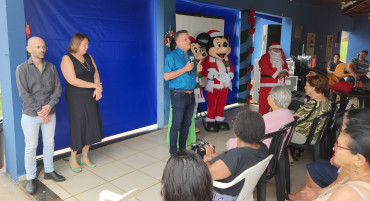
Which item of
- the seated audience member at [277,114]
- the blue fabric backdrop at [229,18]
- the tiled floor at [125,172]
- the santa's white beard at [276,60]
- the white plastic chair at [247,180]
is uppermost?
the blue fabric backdrop at [229,18]

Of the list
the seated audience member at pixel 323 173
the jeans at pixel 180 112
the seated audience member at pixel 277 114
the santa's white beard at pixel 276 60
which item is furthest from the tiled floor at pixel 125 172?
the santa's white beard at pixel 276 60

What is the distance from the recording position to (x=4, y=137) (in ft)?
9.50

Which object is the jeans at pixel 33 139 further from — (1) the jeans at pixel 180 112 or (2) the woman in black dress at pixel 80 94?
(1) the jeans at pixel 180 112

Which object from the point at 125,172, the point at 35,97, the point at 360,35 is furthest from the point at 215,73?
the point at 360,35

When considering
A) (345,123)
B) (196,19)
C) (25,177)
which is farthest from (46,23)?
(345,123)

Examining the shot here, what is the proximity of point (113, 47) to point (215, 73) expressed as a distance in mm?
1641

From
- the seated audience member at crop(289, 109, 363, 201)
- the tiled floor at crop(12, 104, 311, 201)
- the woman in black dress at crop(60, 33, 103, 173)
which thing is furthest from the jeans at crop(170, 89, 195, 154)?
the seated audience member at crop(289, 109, 363, 201)

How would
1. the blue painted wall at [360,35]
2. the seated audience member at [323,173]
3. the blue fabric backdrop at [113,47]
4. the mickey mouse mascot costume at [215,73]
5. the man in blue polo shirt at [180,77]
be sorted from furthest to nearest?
the blue painted wall at [360,35]
the mickey mouse mascot costume at [215,73]
the blue fabric backdrop at [113,47]
the man in blue polo shirt at [180,77]
the seated audience member at [323,173]

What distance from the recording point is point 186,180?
1.03 metres

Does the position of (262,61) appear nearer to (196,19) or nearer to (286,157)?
(196,19)

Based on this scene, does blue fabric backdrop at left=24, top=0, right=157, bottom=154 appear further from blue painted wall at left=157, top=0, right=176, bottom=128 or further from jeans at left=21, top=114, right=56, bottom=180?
jeans at left=21, top=114, right=56, bottom=180

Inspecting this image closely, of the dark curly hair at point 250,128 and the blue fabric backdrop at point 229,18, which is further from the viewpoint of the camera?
the blue fabric backdrop at point 229,18

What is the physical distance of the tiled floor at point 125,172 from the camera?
106 inches

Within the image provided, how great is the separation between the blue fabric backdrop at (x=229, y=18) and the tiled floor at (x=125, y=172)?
209 cm
